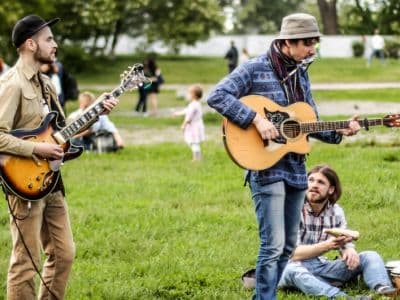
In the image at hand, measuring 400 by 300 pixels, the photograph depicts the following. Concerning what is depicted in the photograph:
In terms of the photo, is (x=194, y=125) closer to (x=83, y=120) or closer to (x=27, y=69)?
(x=83, y=120)

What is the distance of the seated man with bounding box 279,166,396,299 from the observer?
689 centimetres

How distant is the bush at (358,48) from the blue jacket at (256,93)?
1880 inches

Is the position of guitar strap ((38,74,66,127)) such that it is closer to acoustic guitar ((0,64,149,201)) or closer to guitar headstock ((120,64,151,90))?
acoustic guitar ((0,64,149,201))

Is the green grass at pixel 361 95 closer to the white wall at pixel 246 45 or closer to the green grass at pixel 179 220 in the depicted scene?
the green grass at pixel 179 220

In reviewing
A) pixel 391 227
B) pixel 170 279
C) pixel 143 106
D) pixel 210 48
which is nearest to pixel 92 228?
pixel 170 279

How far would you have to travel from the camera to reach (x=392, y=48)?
44.9 meters

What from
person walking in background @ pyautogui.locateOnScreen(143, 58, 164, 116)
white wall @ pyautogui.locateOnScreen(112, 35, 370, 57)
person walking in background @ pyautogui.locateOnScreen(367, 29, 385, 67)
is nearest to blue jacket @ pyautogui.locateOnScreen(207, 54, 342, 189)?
person walking in background @ pyautogui.locateOnScreen(143, 58, 164, 116)

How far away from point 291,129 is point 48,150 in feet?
5.42

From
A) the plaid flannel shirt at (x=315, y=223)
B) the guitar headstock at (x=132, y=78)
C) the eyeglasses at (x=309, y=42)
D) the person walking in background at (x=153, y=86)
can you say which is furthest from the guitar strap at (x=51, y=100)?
the person walking in background at (x=153, y=86)

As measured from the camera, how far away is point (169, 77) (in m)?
41.9

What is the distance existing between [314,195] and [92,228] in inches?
126

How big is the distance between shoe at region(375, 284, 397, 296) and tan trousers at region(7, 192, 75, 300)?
2.40 meters

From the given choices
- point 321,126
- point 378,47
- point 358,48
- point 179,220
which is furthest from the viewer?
point 358,48

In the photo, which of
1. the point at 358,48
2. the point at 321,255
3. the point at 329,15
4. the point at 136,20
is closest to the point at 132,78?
the point at 321,255
